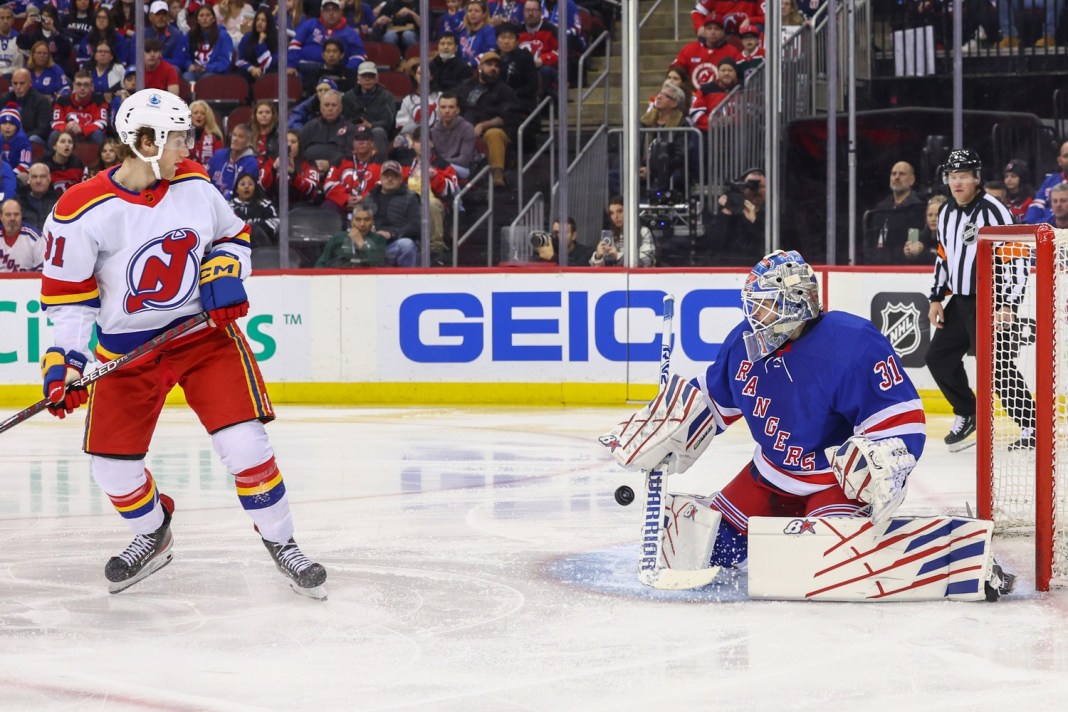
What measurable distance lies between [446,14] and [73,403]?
20.9 feet

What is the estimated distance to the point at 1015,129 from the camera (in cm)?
831

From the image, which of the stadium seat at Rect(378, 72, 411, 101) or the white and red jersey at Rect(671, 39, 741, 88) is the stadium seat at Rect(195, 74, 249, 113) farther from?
the white and red jersey at Rect(671, 39, 741, 88)

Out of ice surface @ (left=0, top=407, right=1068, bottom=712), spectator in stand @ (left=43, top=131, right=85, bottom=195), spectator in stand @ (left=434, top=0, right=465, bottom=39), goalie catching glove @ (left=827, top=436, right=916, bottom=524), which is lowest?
ice surface @ (left=0, top=407, right=1068, bottom=712)

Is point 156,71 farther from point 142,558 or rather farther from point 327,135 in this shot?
point 142,558

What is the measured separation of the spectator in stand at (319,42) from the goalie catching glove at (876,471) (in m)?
6.64

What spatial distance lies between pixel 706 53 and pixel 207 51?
3.28m

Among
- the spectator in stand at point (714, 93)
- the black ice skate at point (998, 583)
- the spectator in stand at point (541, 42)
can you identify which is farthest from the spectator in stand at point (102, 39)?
the black ice skate at point (998, 583)

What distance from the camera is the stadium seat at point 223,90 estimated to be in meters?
9.73

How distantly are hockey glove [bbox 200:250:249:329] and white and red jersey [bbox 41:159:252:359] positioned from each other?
4 cm

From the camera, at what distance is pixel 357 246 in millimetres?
8641

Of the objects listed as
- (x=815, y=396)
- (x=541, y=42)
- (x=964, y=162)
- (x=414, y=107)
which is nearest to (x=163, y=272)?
(x=815, y=396)

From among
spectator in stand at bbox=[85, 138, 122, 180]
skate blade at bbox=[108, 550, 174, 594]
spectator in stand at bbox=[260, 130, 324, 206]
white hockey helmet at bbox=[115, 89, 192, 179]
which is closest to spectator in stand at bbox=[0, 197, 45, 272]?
spectator in stand at bbox=[85, 138, 122, 180]

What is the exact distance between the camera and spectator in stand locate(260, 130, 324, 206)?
8.62 m

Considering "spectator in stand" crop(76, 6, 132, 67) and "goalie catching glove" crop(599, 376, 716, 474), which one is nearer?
"goalie catching glove" crop(599, 376, 716, 474)
